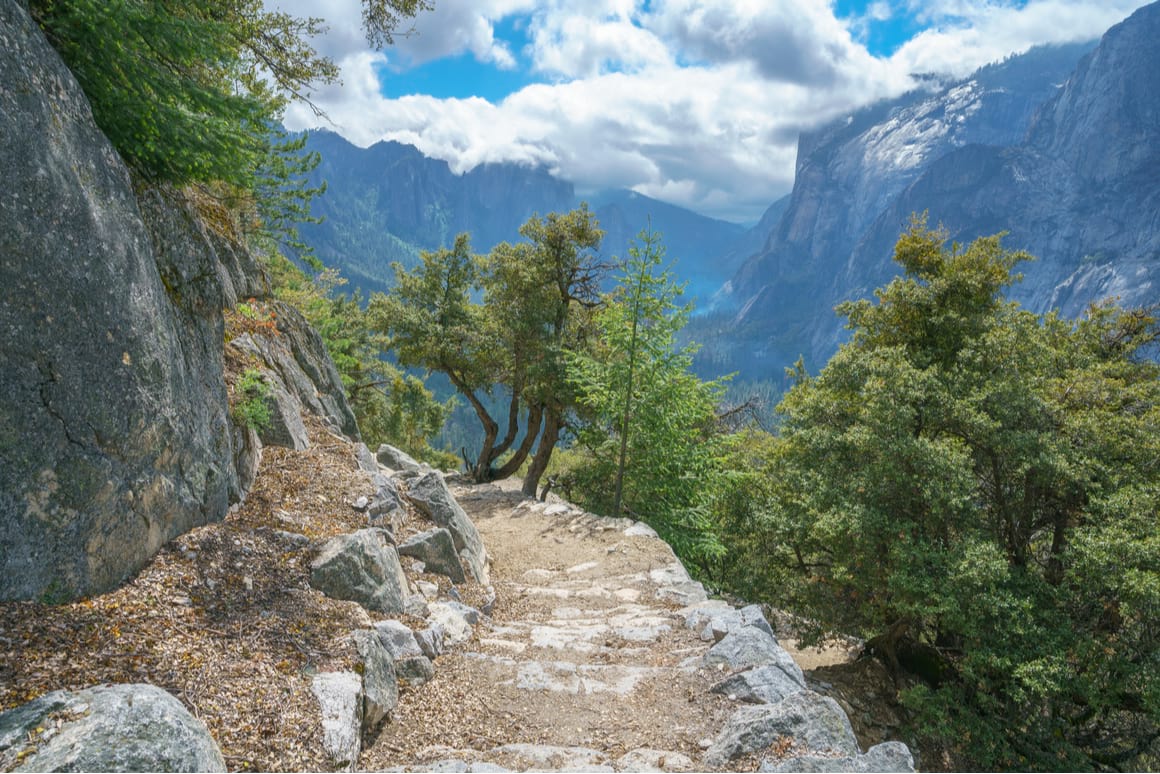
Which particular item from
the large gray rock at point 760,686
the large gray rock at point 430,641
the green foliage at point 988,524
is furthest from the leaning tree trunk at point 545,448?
the large gray rock at point 760,686

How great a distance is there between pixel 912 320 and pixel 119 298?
16.6 meters

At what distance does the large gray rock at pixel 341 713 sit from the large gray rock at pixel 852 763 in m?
2.89

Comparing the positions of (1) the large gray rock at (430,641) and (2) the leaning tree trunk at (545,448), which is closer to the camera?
(1) the large gray rock at (430,641)

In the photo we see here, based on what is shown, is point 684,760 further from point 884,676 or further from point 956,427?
point 884,676

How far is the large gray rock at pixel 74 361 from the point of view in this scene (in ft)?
12.8

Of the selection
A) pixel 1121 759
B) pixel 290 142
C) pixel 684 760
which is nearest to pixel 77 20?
pixel 684 760

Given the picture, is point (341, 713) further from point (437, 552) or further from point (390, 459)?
point (390, 459)

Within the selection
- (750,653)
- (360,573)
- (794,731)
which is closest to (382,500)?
(360,573)

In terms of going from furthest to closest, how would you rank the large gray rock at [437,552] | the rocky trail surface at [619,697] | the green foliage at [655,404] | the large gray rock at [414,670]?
Answer: the green foliage at [655,404], the large gray rock at [437,552], the large gray rock at [414,670], the rocky trail surface at [619,697]

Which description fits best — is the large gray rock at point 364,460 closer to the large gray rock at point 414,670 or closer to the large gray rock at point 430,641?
the large gray rock at point 430,641

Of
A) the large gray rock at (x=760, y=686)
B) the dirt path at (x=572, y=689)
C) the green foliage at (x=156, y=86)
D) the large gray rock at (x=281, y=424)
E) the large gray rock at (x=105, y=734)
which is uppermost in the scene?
the green foliage at (x=156, y=86)

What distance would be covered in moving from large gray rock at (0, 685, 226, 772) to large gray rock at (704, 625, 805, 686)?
4.50 m

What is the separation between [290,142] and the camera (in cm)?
1666

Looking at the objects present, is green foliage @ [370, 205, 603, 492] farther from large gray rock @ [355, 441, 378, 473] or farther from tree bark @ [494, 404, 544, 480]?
large gray rock @ [355, 441, 378, 473]
